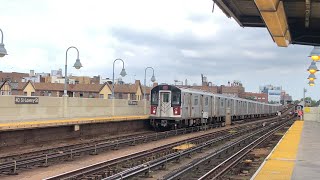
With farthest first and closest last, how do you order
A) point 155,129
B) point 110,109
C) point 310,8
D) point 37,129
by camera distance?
point 155,129 → point 110,109 → point 37,129 → point 310,8

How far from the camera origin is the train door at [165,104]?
105 feet

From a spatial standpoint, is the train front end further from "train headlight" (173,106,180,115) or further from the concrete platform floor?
the concrete platform floor

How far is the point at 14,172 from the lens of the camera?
13.6 m

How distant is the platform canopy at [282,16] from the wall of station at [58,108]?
45.3 feet

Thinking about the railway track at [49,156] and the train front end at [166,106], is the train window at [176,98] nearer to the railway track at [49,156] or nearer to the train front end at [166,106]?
the train front end at [166,106]

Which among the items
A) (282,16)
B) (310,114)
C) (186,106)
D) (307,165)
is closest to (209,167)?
(307,165)

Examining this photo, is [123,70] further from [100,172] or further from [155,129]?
[100,172]

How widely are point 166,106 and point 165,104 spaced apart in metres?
0.21

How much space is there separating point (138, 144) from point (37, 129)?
5506 mm

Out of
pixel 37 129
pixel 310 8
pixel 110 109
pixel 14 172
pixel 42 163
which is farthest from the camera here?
pixel 110 109

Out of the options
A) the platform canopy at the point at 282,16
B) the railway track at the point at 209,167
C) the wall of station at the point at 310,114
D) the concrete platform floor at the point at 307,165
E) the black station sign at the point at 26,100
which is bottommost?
the railway track at the point at 209,167

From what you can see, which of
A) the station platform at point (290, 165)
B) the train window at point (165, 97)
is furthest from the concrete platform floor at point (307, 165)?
the train window at point (165, 97)

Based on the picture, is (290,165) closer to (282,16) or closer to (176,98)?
(282,16)

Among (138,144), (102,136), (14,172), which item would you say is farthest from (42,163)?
(102,136)
